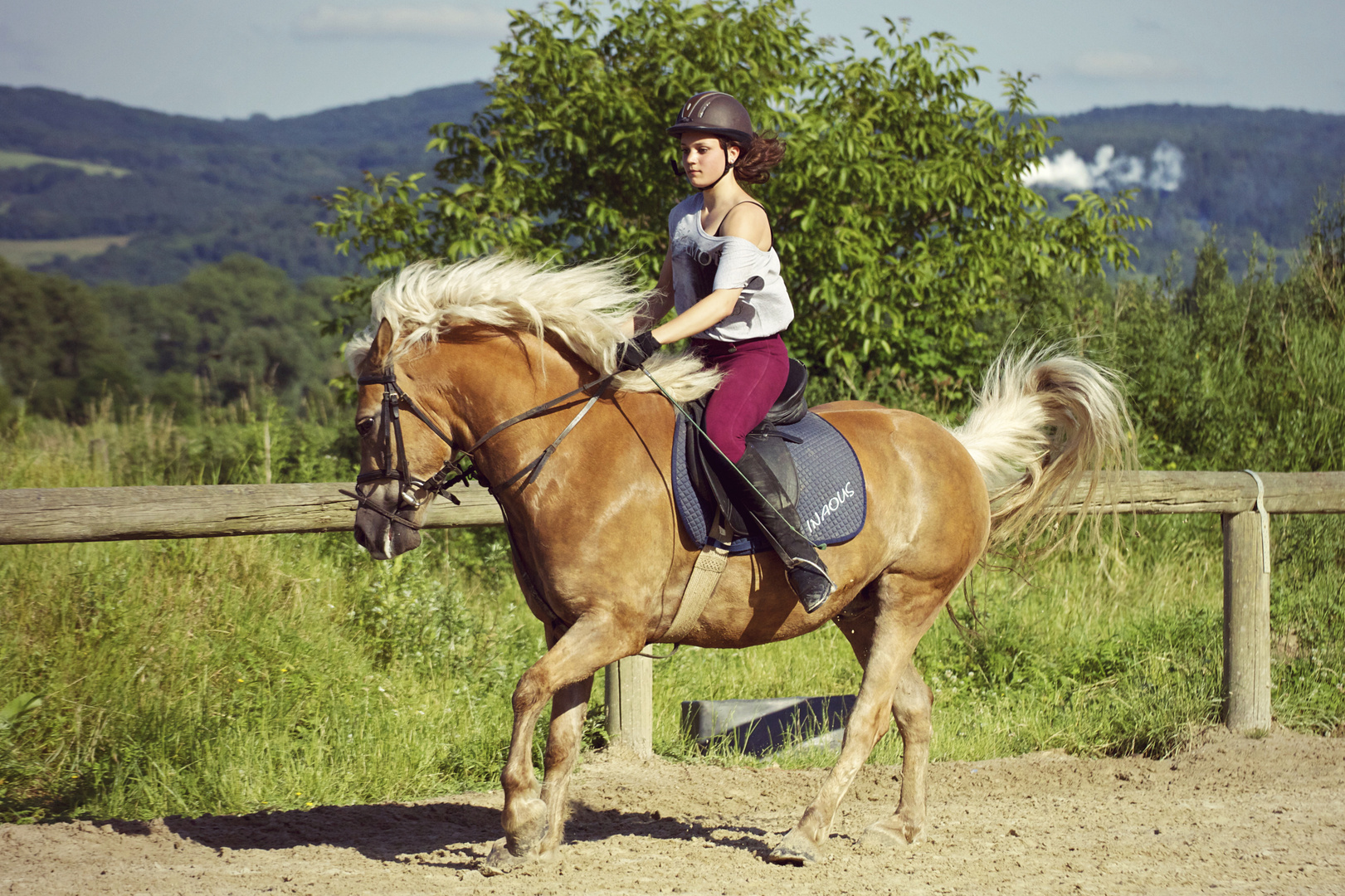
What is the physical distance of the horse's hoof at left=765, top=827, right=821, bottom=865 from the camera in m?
3.90

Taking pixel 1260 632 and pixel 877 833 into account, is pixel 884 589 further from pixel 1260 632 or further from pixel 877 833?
pixel 1260 632

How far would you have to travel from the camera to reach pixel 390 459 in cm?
355

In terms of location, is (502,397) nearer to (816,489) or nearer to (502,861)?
(816,489)

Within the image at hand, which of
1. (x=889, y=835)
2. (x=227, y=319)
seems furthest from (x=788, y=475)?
(x=227, y=319)

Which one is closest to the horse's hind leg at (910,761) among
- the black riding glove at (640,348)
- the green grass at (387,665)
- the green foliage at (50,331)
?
the green grass at (387,665)

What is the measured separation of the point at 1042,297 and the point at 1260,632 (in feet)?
20.4

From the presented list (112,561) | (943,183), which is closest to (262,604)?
(112,561)

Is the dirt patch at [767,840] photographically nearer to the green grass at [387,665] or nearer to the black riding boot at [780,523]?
the green grass at [387,665]

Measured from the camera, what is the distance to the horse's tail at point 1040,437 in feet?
15.7

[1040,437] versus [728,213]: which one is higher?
[728,213]

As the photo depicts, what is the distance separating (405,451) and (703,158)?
1.46 metres

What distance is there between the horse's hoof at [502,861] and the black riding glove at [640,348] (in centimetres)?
172

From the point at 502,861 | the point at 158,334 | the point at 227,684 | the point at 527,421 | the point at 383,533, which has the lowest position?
the point at 502,861

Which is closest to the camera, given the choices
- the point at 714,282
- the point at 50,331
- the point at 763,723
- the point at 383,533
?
the point at 383,533
